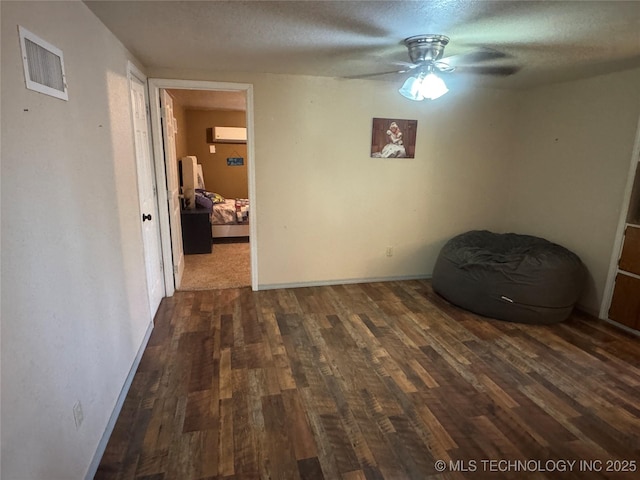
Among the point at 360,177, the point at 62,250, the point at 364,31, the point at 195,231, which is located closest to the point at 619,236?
the point at 360,177

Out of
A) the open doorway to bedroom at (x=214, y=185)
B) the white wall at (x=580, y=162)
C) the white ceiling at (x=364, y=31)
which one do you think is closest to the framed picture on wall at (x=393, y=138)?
the white ceiling at (x=364, y=31)

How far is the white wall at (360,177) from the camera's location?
3.75 metres

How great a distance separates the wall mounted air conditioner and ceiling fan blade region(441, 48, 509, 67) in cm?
492

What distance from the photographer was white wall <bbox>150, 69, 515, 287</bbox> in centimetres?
375

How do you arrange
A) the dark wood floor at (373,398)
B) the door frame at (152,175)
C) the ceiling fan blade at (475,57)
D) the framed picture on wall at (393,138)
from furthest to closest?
the framed picture on wall at (393,138), the door frame at (152,175), the ceiling fan blade at (475,57), the dark wood floor at (373,398)

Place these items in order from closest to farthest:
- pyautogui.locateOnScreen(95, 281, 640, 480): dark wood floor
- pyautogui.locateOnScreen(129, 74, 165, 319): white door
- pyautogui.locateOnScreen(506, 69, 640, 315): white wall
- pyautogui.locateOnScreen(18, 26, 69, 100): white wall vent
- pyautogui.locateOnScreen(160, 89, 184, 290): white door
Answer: pyautogui.locateOnScreen(18, 26, 69, 100): white wall vent < pyautogui.locateOnScreen(95, 281, 640, 480): dark wood floor < pyautogui.locateOnScreen(129, 74, 165, 319): white door < pyautogui.locateOnScreen(506, 69, 640, 315): white wall < pyautogui.locateOnScreen(160, 89, 184, 290): white door

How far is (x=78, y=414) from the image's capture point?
1608mm

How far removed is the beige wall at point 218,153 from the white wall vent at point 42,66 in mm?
5490

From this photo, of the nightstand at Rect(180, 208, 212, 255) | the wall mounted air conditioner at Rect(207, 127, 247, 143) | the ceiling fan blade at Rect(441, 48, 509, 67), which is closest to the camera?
the ceiling fan blade at Rect(441, 48, 509, 67)

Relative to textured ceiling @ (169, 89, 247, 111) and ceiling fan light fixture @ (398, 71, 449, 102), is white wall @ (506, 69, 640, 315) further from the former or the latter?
textured ceiling @ (169, 89, 247, 111)

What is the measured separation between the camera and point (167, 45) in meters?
2.61

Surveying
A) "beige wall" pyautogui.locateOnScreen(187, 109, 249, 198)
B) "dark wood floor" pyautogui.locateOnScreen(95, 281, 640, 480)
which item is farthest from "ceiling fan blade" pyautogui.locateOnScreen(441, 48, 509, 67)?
"beige wall" pyautogui.locateOnScreen(187, 109, 249, 198)

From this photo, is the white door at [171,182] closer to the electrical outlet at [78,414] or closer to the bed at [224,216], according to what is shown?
the bed at [224,216]

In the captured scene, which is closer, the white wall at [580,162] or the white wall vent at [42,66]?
the white wall vent at [42,66]
